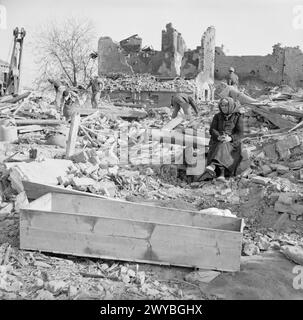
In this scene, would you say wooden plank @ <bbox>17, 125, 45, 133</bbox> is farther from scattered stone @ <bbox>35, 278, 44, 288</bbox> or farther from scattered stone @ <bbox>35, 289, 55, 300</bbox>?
scattered stone @ <bbox>35, 289, 55, 300</bbox>

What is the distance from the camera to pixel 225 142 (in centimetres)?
627

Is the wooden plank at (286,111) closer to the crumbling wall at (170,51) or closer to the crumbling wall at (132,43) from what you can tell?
the crumbling wall at (170,51)

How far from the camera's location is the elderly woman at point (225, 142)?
6.25 meters

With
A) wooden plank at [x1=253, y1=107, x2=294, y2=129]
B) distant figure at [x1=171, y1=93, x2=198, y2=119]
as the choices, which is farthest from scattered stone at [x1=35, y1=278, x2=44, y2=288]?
distant figure at [x1=171, y1=93, x2=198, y2=119]

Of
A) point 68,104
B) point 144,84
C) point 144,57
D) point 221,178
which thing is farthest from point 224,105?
point 144,57

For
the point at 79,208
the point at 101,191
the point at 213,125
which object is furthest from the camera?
the point at 213,125

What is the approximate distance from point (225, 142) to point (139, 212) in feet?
8.09

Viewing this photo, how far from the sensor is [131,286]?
11.3 feet

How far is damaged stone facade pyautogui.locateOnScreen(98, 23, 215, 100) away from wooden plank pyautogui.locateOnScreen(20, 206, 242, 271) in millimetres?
29886

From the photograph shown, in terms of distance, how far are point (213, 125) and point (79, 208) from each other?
3057 millimetres

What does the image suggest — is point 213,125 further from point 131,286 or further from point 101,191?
point 131,286

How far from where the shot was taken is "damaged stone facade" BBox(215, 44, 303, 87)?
1253 inches

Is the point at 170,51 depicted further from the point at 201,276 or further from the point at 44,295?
the point at 44,295

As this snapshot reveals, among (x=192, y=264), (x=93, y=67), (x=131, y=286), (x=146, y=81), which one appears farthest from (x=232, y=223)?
(x=93, y=67)
